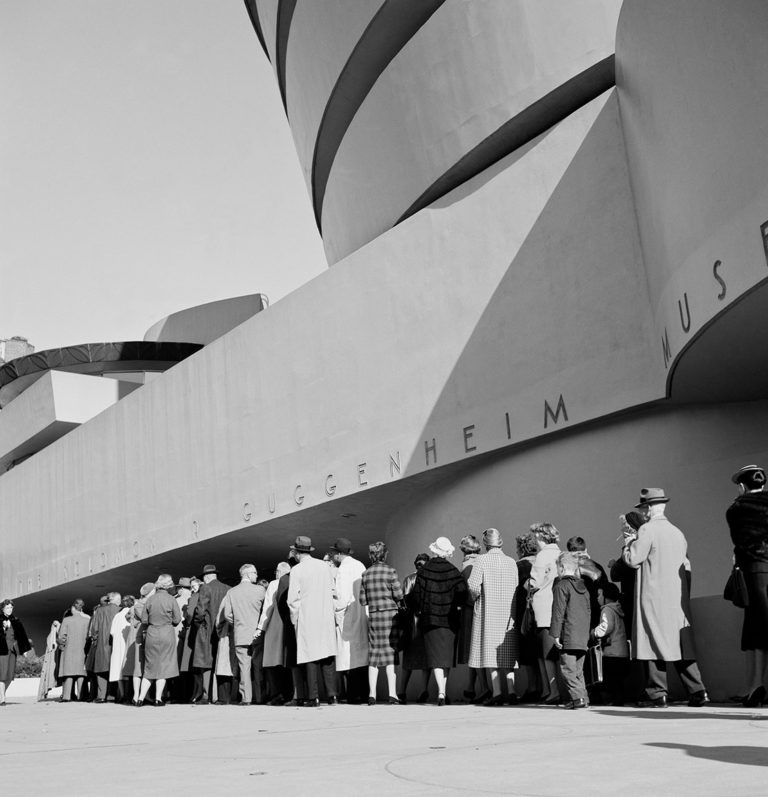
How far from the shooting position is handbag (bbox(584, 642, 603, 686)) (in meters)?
8.16

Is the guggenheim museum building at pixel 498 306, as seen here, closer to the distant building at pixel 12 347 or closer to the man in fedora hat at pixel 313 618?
the man in fedora hat at pixel 313 618

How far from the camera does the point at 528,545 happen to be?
8484 millimetres

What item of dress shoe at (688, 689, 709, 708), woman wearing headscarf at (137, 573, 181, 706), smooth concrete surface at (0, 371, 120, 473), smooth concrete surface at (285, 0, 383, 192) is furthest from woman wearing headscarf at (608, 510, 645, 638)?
smooth concrete surface at (0, 371, 120, 473)

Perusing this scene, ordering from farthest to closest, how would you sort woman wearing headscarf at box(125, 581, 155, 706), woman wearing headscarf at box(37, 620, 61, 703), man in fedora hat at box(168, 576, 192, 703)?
1. woman wearing headscarf at box(37, 620, 61, 703)
2. man in fedora hat at box(168, 576, 192, 703)
3. woman wearing headscarf at box(125, 581, 155, 706)

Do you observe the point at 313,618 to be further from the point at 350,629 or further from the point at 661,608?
the point at 661,608

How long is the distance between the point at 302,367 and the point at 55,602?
49.9 ft

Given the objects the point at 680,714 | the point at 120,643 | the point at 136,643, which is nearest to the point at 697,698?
the point at 680,714

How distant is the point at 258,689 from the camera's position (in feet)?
36.3

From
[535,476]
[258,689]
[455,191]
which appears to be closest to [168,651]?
[258,689]

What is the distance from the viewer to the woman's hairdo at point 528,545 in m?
8.42

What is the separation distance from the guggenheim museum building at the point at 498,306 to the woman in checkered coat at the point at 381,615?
237cm

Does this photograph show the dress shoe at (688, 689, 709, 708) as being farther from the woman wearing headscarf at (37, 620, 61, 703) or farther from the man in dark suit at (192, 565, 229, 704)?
the woman wearing headscarf at (37, 620, 61, 703)

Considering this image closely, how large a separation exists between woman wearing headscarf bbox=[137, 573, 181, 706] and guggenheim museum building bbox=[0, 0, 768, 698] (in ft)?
10.4

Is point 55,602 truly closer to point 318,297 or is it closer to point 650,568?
point 318,297
